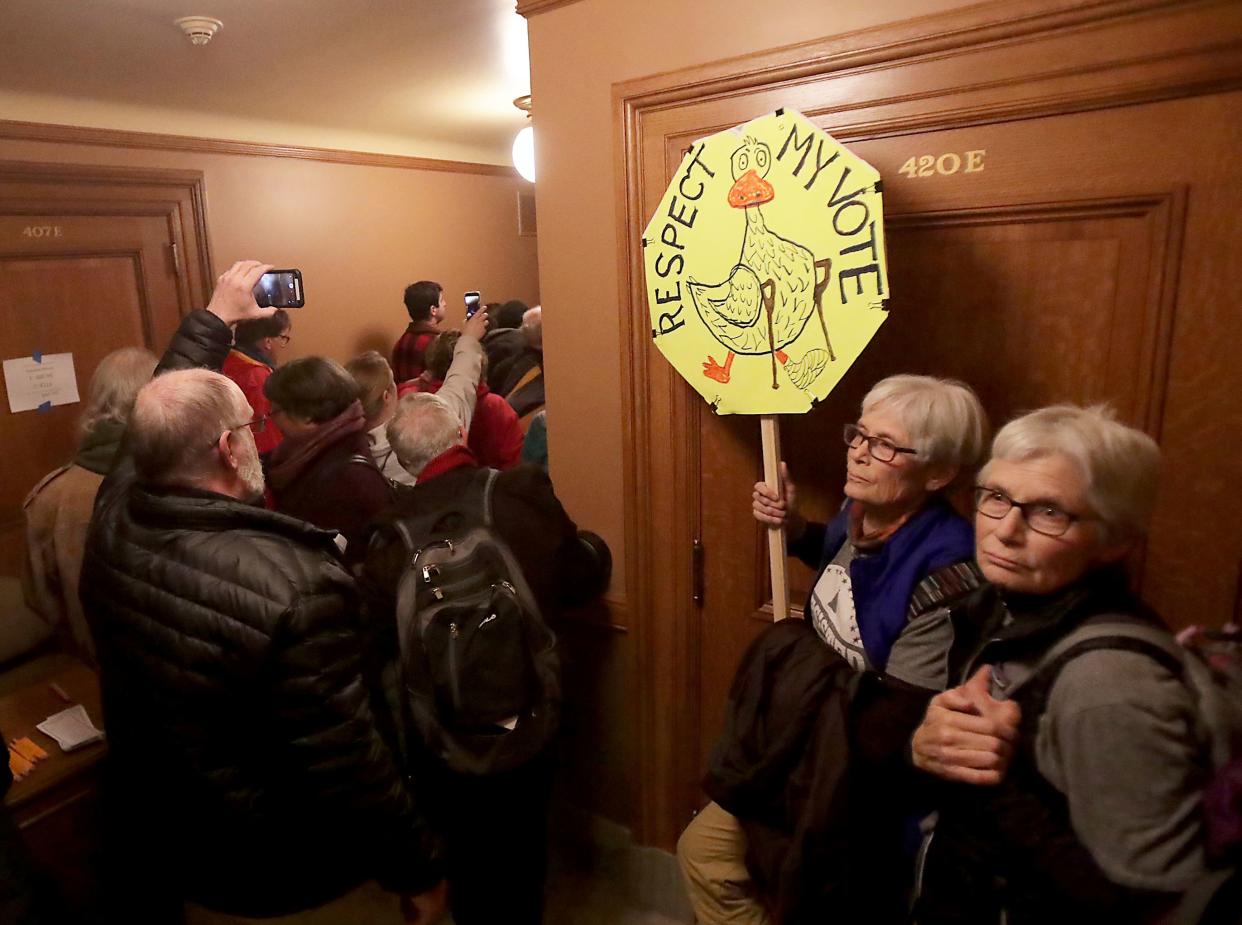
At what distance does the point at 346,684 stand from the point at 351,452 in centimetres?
79

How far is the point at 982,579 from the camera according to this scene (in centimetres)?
107

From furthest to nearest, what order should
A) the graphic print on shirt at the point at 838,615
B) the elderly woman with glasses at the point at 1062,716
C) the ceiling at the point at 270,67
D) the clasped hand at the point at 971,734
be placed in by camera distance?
the ceiling at the point at 270,67, the graphic print on shirt at the point at 838,615, the clasped hand at the point at 971,734, the elderly woman with glasses at the point at 1062,716

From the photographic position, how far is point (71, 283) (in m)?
3.11

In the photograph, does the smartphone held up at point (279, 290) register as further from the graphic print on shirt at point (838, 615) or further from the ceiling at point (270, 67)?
the graphic print on shirt at point (838, 615)

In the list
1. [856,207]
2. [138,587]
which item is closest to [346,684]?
[138,587]

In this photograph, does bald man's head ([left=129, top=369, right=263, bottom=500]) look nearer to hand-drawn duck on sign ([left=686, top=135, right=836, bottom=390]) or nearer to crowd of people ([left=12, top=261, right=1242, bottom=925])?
crowd of people ([left=12, top=261, right=1242, bottom=925])

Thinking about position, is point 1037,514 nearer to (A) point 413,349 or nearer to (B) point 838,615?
(B) point 838,615

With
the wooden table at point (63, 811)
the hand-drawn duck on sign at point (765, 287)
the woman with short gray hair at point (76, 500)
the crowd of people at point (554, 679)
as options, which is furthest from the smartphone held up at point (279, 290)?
the hand-drawn duck on sign at point (765, 287)

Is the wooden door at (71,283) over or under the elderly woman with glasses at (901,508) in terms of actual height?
over

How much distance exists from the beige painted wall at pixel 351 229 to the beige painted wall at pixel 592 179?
2314 mm

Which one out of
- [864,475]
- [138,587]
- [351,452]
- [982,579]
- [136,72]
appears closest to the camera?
[982,579]

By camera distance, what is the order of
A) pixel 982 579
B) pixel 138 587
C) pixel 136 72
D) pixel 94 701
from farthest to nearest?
pixel 136 72 < pixel 94 701 < pixel 138 587 < pixel 982 579

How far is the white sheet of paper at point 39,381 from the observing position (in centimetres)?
297

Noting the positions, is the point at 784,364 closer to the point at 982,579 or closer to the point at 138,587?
the point at 982,579
